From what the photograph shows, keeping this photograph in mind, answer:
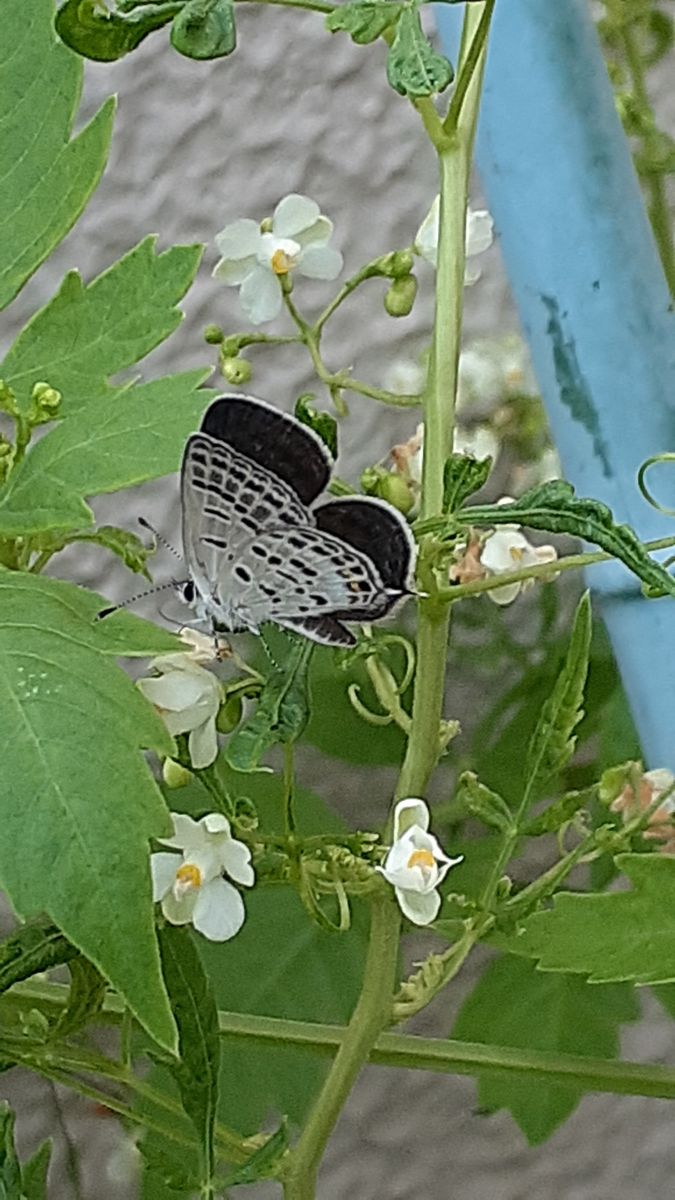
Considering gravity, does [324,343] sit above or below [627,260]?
below

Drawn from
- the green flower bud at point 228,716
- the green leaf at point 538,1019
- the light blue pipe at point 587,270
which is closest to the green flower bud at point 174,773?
the green flower bud at point 228,716

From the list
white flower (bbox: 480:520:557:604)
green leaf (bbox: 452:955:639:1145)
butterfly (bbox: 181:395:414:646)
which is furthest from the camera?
green leaf (bbox: 452:955:639:1145)

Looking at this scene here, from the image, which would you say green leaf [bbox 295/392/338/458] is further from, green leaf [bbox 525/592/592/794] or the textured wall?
the textured wall

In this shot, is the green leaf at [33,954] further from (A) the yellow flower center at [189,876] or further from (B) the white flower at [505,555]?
(B) the white flower at [505,555]

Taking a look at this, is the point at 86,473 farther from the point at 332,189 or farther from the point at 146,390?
the point at 332,189

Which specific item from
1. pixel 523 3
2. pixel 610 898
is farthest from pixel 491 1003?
pixel 523 3

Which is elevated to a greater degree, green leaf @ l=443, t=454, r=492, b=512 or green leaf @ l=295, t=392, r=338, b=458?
green leaf @ l=295, t=392, r=338, b=458

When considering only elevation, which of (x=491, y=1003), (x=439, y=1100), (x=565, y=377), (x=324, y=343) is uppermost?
(x=565, y=377)

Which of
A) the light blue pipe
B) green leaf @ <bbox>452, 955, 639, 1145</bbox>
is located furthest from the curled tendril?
green leaf @ <bbox>452, 955, 639, 1145</bbox>
